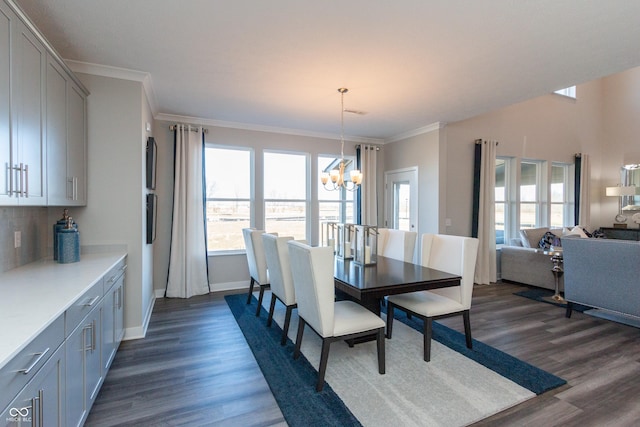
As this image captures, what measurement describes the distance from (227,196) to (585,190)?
7.70 metres

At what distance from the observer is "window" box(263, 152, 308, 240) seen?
528 centimetres

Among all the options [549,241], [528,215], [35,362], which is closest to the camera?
[35,362]

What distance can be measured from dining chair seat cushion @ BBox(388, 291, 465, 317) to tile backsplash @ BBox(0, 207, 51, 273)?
310cm

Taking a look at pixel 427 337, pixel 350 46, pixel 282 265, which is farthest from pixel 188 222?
pixel 427 337

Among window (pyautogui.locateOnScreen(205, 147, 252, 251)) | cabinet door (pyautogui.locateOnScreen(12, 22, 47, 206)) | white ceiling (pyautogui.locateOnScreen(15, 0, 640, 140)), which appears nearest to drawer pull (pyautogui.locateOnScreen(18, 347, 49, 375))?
cabinet door (pyautogui.locateOnScreen(12, 22, 47, 206))

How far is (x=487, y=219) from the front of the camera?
525 centimetres

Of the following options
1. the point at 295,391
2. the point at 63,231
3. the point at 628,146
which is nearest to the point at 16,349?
the point at 295,391

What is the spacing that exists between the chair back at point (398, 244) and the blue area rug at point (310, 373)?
31.2 inches

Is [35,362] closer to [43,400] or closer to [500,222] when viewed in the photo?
[43,400]

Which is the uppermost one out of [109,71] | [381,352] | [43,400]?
[109,71]

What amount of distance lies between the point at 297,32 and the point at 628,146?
28.2 ft

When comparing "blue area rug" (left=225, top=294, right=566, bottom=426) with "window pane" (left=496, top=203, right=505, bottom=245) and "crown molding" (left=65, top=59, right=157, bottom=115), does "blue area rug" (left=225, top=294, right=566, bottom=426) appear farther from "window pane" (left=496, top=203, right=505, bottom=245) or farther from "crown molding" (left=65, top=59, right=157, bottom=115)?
"window pane" (left=496, top=203, right=505, bottom=245)

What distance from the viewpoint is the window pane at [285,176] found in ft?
17.3

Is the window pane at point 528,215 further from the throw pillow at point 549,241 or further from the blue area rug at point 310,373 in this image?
the blue area rug at point 310,373
